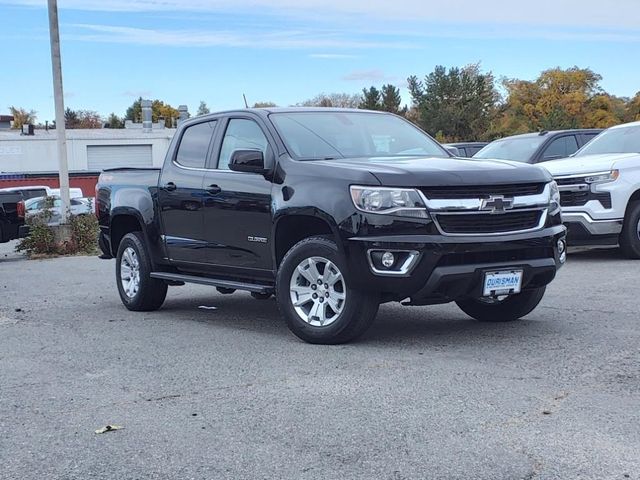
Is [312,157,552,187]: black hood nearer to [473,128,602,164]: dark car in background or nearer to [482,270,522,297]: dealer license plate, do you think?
[482,270,522,297]: dealer license plate

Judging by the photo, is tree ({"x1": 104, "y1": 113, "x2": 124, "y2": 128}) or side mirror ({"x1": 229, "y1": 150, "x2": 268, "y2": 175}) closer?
side mirror ({"x1": 229, "y1": 150, "x2": 268, "y2": 175})

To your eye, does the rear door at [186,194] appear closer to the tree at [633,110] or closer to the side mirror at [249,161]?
the side mirror at [249,161]

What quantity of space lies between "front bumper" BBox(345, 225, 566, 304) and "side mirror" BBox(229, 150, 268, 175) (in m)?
1.26

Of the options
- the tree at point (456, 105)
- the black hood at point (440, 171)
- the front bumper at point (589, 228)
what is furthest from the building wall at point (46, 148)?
the black hood at point (440, 171)

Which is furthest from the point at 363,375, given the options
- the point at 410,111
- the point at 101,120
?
the point at 101,120

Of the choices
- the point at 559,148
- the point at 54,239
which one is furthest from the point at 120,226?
the point at 54,239

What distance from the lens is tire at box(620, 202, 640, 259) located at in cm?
1198

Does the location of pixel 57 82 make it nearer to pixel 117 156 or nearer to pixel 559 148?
pixel 559 148

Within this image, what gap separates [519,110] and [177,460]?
76033mm

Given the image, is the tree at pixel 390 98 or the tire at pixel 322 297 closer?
the tire at pixel 322 297

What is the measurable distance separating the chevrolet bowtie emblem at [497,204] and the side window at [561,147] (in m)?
8.57

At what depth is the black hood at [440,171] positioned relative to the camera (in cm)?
650

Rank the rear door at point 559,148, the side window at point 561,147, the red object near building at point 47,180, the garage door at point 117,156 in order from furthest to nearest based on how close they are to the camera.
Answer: the garage door at point 117,156
the red object near building at point 47,180
the side window at point 561,147
the rear door at point 559,148

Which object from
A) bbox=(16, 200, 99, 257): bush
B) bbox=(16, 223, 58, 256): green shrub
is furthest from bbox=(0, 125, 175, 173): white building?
bbox=(16, 223, 58, 256): green shrub
